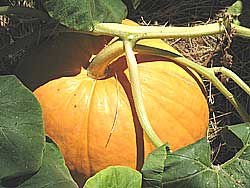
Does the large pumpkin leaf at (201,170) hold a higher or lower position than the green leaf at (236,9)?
lower

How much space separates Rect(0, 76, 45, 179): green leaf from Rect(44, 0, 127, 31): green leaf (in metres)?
0.20

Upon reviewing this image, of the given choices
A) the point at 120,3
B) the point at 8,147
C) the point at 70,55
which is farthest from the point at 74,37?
the point at 8,147

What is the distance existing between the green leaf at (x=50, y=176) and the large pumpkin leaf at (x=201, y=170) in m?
0.24

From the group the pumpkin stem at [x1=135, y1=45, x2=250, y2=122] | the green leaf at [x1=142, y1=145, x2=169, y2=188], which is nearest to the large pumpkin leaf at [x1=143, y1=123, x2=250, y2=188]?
the green leaf at [x1=142, y1=145, x2=169, y2=188]

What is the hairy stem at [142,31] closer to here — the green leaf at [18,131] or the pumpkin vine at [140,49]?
the pumpkin vine at [140,49]

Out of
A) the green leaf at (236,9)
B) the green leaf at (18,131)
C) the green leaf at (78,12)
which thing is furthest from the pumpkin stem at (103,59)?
the green leaf at (236,9)

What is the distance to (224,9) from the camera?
2646 millimetres

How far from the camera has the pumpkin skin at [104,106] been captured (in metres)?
2.02

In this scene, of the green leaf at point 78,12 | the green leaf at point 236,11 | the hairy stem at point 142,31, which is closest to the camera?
the green leaf at point 78,12

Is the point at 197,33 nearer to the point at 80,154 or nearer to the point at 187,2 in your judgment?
the point at 80,154

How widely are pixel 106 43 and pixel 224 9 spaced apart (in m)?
0.67

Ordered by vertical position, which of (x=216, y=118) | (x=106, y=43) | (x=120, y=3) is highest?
(x=120, y=3)

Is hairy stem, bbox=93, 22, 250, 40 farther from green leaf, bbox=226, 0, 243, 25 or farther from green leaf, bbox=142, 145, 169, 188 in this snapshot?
green leaf, bbox=142, 145, 169, 188

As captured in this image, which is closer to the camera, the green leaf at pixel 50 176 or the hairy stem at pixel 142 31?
the green leaf at pixel 50 176
